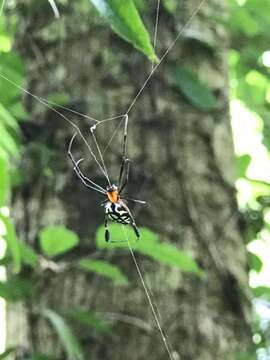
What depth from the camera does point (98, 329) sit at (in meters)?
1.39

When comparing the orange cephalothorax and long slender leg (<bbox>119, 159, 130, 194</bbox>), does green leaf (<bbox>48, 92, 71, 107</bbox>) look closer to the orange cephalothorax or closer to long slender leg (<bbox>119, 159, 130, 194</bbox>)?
long slender leg (<bbox>119, 159, 130, 194</bbox>)

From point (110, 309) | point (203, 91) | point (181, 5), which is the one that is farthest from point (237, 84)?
point (110, 309)

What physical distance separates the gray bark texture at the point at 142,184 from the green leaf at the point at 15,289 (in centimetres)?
10

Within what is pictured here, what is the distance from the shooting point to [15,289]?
136cm

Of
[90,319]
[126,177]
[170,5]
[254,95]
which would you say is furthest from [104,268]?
[254,95]

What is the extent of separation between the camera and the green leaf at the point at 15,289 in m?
1.34

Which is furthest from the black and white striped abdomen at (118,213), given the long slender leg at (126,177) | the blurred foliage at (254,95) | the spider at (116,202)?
the blurred foliage at (254,95)

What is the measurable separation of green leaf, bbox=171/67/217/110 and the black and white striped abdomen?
1.71ft

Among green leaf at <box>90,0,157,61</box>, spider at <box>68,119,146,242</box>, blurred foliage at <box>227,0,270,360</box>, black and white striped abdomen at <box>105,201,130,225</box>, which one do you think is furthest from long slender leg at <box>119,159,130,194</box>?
green leaf at <box>90,0,157,61</box>

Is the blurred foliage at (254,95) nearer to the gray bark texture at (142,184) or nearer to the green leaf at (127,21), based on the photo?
the gray bark texture at (142,184)

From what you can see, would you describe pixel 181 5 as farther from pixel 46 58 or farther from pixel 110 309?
pixel 110 309

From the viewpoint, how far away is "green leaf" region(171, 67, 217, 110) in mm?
1699

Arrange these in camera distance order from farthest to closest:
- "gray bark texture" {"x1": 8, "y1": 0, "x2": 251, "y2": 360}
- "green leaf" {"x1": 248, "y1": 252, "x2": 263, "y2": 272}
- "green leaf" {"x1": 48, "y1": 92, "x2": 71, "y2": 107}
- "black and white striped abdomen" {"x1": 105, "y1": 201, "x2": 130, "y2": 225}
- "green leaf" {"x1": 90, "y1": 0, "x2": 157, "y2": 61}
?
"green leaf" {"x1": 248, "y1": 252, "x2": 263, "y2": 272} < "green leaf" {"x1": 48, "y1": 92, "x2": 71, "y2": 107} < "gray bark texture" {"x1": 8, "y1": 0, "x2": 251, "y2": 360} < "black and white striped abdomen" {"x1": 105, "y1": 201, "x2": 130, "y2": 225} < "green leaf" {"x1": 90, "y1": 0, "x2": 157, "y2": 61}

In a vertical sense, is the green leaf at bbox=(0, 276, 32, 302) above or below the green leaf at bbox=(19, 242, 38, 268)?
below
